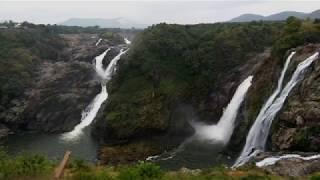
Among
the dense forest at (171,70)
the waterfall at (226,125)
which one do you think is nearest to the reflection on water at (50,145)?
the dense forest at (171,70)

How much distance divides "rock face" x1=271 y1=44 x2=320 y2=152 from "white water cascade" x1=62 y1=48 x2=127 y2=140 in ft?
70.5

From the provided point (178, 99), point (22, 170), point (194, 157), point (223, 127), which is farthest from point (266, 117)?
point (22, 170)

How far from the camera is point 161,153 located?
38.9m

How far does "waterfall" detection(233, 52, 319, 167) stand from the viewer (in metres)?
31.4

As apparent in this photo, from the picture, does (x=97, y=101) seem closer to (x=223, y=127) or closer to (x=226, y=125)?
(x=223, y=127)

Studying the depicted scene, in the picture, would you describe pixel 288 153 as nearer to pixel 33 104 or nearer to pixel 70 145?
pixel 70 145

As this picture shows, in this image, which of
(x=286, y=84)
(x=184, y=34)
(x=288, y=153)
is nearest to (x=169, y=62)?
(x=184, y=34)

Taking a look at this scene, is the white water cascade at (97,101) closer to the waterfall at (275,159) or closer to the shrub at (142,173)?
the waterfall at (275,159)

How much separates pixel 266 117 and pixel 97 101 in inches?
967

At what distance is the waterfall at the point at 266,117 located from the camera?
31.4 metres

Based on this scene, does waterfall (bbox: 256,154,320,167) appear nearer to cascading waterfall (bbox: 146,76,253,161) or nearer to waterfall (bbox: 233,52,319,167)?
waterfall (bbox: 233,52,319,167)

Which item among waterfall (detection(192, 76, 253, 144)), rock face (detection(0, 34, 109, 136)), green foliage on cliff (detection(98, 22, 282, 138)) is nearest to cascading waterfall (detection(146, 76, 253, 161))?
waterfall (detection(192, 76, 253, 144))

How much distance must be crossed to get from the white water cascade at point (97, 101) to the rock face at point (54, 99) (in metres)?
0.51

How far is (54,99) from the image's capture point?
170 feet
